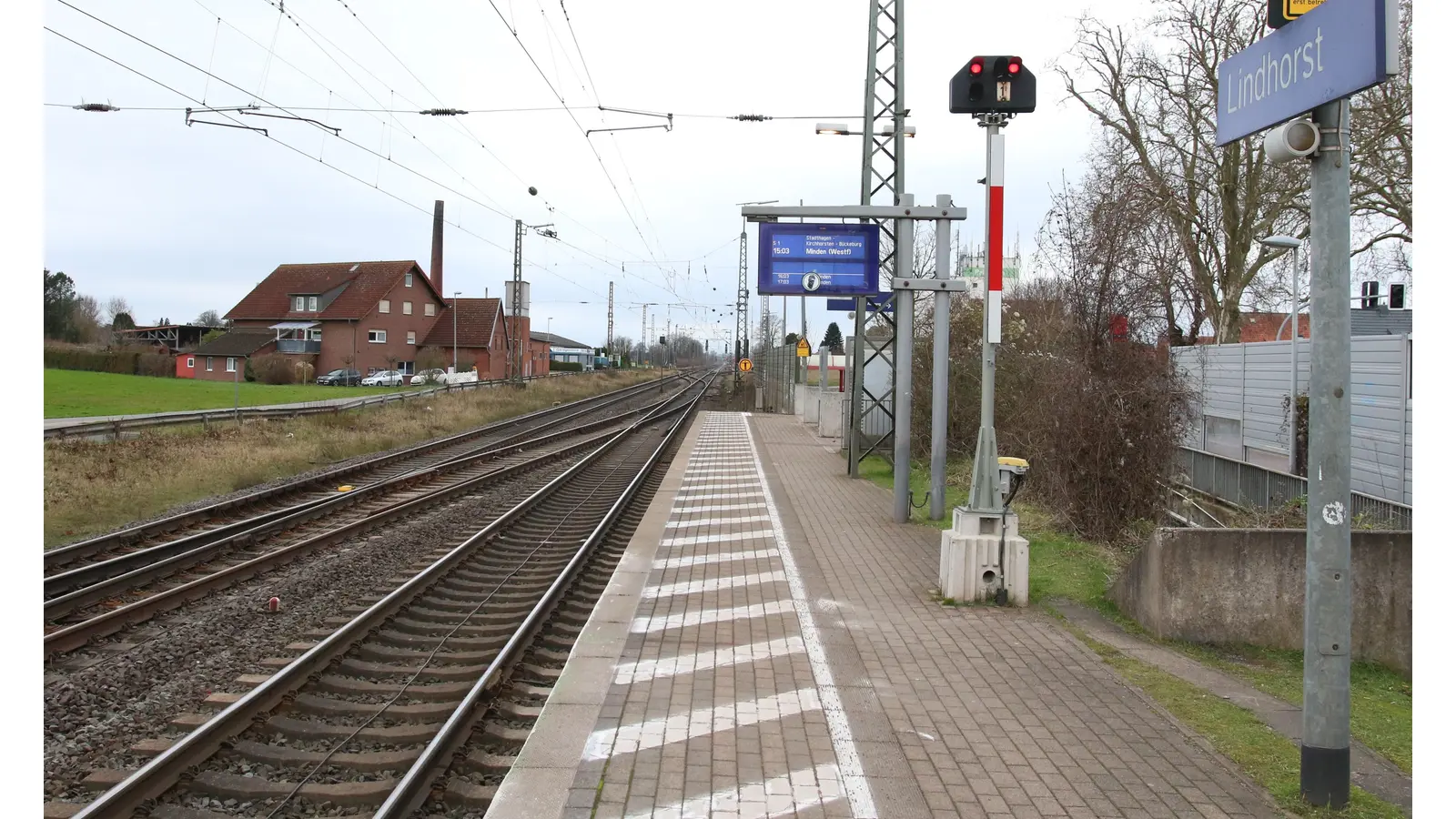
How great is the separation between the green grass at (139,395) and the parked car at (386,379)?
27.2 ft

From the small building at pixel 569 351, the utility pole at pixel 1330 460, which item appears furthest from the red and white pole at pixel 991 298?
the small building at pixel 569 351

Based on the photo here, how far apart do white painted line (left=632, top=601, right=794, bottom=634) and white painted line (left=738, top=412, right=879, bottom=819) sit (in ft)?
0.60

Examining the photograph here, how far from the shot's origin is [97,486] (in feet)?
49.4

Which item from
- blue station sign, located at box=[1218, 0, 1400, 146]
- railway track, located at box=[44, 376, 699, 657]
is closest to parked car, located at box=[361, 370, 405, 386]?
railway track, located at box=[44, 376, 699, 657]

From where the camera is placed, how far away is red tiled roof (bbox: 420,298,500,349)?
71.3m

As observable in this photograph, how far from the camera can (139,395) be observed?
38.2 metres

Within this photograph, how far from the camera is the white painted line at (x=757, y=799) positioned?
4398 mm

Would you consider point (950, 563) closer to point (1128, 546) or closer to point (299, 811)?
point (1128, 546)

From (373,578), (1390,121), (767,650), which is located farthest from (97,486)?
(1390,121)

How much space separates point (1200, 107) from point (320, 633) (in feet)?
78.1

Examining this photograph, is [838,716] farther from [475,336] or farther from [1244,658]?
[475,336]

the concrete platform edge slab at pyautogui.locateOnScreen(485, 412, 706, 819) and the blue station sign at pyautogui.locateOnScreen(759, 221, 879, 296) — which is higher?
the blue station sign at pyautogui.locateOnScreen(759, 221, 879, 296)

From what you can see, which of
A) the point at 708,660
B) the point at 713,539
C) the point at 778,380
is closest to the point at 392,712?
the point at 708,660

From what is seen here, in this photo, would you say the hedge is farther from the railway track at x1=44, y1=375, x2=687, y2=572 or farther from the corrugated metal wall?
the corrugated metal wall
